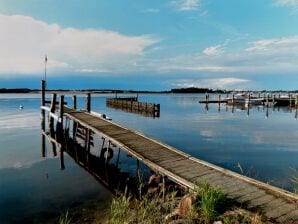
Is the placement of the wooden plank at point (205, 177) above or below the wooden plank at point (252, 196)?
above

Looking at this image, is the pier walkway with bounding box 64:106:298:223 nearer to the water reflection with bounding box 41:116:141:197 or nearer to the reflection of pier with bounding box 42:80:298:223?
the reflection of pier with bounding box 42:80:298:223

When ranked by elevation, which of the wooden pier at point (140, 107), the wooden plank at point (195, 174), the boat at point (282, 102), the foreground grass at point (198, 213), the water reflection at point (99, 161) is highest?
the boat at point (282, 102)

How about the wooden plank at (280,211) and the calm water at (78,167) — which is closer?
the wooden plank at (280,211)

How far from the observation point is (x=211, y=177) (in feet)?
34.7

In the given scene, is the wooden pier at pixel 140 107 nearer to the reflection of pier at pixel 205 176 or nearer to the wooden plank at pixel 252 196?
the reflection of pier at pixel 205 176

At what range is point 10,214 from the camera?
11297 mm

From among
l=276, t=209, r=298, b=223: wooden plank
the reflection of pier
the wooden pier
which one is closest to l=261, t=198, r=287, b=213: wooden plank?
the reflection of pier

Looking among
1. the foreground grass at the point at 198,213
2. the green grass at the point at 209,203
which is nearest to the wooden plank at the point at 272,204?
the foreground grass at the point at 198,213

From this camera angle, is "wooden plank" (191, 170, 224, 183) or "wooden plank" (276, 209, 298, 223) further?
"wooden plank" (191, 170, 224, 183)

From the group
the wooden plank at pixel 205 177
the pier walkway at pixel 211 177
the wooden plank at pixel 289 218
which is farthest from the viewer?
the wooden plank at pixel 205 177

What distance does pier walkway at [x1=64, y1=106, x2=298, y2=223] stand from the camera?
26.3ft

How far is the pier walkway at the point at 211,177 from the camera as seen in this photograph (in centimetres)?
803

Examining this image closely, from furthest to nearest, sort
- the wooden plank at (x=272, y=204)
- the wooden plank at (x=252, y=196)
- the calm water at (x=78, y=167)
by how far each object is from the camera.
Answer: the calm water at (x=78, y=167), the wooden plank at (x=252, y=196), the wooden plank at (x=272, y=204)

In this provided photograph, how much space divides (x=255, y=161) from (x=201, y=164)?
7.81 metres
